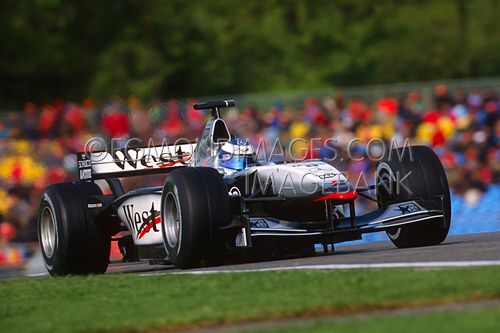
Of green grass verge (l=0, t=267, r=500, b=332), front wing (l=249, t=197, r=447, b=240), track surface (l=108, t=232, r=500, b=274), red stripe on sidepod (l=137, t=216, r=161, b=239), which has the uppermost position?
red stripe on sidepod (l=137, t=216, r=161, b=239)

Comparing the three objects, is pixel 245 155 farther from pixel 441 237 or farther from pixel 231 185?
pixel 441 237

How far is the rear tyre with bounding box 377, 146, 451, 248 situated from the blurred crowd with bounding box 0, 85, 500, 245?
16.1 ft

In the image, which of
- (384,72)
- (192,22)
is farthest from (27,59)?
(384,72)

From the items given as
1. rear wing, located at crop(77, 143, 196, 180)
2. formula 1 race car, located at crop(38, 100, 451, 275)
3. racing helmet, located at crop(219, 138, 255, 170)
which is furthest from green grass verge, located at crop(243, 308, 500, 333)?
rear wing, located at crop(77, 143, 196, 180)

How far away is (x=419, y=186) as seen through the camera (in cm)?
1096

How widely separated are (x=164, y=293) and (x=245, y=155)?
3.66 meters

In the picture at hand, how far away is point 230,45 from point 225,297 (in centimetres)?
2866

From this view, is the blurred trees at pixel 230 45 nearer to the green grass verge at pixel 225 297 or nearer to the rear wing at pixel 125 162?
the rear wing at pixel 125 162

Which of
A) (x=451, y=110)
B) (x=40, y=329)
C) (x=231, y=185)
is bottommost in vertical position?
(x=40, y=329)

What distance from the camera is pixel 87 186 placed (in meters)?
11.6

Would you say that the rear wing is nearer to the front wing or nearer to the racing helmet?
the racing helmet

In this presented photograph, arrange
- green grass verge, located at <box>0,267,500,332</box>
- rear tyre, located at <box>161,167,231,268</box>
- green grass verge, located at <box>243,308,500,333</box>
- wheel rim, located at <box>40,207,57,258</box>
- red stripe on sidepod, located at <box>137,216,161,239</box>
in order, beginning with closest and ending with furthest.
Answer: green grass verge, located at <box>243,308,500,333</box> → green grass verge, located at <box>0,267,500,332</box> → rear tyre, located at <box>161,167,231,268</box> → red stripe on sidepod, located at <box>137,216,161,239</box> → wheel rim, located at <box>40,207,57,258</box>

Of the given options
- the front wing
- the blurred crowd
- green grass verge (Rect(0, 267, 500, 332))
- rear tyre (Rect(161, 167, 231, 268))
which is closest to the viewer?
green grass verge (Rect(0, 267, 500, 332))

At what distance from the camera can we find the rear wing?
1198 cm
